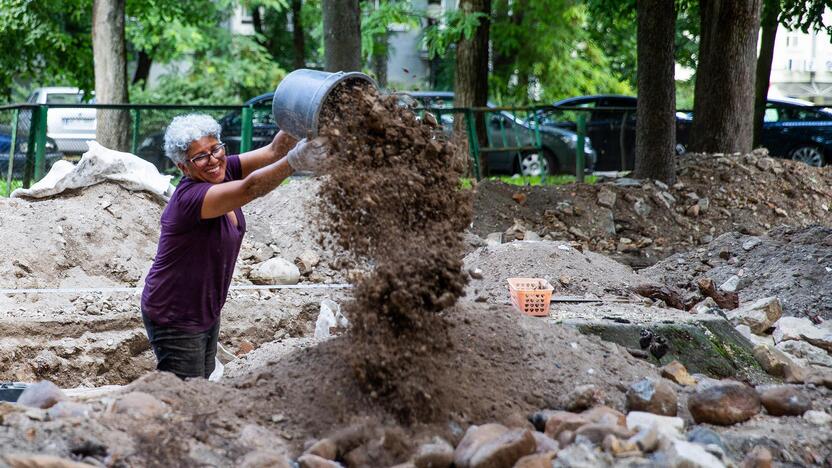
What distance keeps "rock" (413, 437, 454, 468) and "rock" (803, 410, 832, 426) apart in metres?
1.63

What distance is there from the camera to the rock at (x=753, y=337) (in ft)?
18.6

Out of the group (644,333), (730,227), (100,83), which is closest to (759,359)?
(644,333)

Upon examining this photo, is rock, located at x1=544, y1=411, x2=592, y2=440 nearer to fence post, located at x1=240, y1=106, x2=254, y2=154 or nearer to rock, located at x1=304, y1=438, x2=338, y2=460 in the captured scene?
rock, located at x1=304, y1=438, x2=338, y2=460

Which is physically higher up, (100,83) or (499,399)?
(100,83)

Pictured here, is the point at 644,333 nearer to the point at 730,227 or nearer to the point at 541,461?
the point at 541,461

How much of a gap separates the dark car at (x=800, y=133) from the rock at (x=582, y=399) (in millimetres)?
12971

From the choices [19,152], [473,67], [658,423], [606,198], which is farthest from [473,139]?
[658,423]

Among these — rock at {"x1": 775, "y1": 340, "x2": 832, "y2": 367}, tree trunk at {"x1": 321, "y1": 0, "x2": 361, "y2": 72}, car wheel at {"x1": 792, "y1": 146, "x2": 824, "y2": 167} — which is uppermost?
tree trunk at {"x1": 321, "y1": 0, "x2": 361, "y2": 72}

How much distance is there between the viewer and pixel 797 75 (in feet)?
82.2

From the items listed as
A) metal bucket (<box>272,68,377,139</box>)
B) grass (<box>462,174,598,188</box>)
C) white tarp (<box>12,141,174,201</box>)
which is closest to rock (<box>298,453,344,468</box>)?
metal bucket (<box>272,68,377,139</box>)

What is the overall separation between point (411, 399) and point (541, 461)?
0.65 metres

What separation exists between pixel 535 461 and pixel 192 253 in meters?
1.94

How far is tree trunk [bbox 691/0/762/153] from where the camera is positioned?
11.6 m

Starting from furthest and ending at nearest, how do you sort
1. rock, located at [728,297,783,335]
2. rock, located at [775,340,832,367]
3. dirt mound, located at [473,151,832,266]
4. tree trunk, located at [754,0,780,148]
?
tree trunk, located at [754,0,780,148] → dirt mound, located at [473,151,832,266] → rock, located at [728,297,783,335] → rock, located at [775,340,832,367]
